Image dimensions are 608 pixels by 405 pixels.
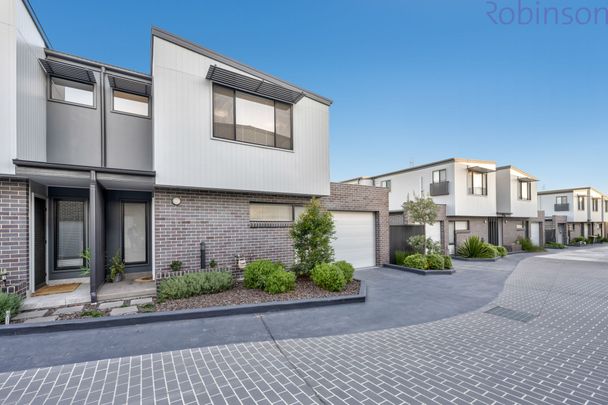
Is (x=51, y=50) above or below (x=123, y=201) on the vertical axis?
above

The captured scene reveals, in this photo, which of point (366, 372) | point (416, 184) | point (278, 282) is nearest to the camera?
point (366, 372)

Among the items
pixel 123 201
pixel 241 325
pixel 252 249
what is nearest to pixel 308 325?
pixel 241 325

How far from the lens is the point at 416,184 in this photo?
17.7 metres

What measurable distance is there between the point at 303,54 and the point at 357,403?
14.4 metres

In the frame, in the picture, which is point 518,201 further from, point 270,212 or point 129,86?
point 129,86

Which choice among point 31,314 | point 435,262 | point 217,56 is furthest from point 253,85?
point 435,262

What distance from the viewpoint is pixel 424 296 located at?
682 centimetres

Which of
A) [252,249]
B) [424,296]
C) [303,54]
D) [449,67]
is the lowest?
[424,296]

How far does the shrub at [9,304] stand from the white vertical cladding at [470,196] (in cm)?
1801

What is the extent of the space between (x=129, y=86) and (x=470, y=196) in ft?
59.7

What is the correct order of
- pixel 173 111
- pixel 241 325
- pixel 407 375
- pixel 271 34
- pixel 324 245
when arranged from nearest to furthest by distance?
pixel 407 375, pixel 241 325, pixel 173 111, pixel 324 245, pixel 271 34

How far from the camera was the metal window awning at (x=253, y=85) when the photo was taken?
268 inches

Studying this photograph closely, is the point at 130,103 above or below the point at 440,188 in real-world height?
above

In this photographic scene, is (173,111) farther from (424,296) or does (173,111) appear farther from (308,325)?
(424,296)
